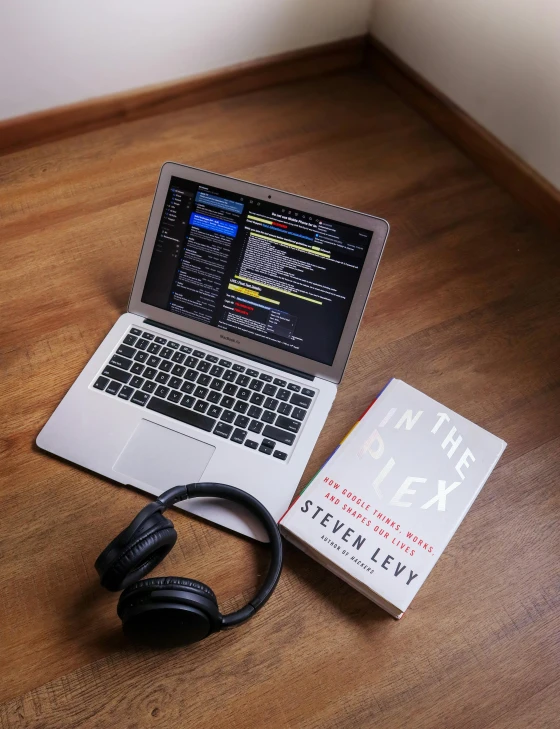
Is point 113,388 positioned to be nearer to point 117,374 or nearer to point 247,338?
point 117,374

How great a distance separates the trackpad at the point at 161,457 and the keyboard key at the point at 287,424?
89 millimetres

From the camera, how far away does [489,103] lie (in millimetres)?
1255

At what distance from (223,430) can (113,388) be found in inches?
6.2

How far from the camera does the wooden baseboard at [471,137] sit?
1.18 m

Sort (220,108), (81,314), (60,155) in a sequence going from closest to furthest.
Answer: (81,314) < (60,155) < (220,108)

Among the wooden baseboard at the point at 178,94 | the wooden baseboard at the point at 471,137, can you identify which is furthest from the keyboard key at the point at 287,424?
the wooden baseboard at the point at 178,94

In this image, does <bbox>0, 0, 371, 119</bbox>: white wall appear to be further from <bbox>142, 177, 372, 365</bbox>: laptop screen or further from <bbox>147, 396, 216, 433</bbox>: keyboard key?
<bbox>147, 396, 216, 433</bbox>: keyboard key

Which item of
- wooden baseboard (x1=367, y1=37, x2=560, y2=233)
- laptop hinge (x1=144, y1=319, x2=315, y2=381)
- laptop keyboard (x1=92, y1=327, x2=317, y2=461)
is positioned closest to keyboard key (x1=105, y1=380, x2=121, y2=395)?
laptop keyboard (x1=92, y1=327, x2=317, y2=461)

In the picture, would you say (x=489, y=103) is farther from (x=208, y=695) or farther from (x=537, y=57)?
(x=208, y=695)

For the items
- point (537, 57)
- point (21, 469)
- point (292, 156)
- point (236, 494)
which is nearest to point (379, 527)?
point (236, 494)

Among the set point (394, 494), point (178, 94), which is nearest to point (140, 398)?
point (394, 494)

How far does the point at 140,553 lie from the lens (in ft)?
2.17

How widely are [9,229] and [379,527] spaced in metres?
0.77

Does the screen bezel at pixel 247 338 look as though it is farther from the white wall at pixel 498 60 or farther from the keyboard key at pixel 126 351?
the white wall at pixel 498 60
